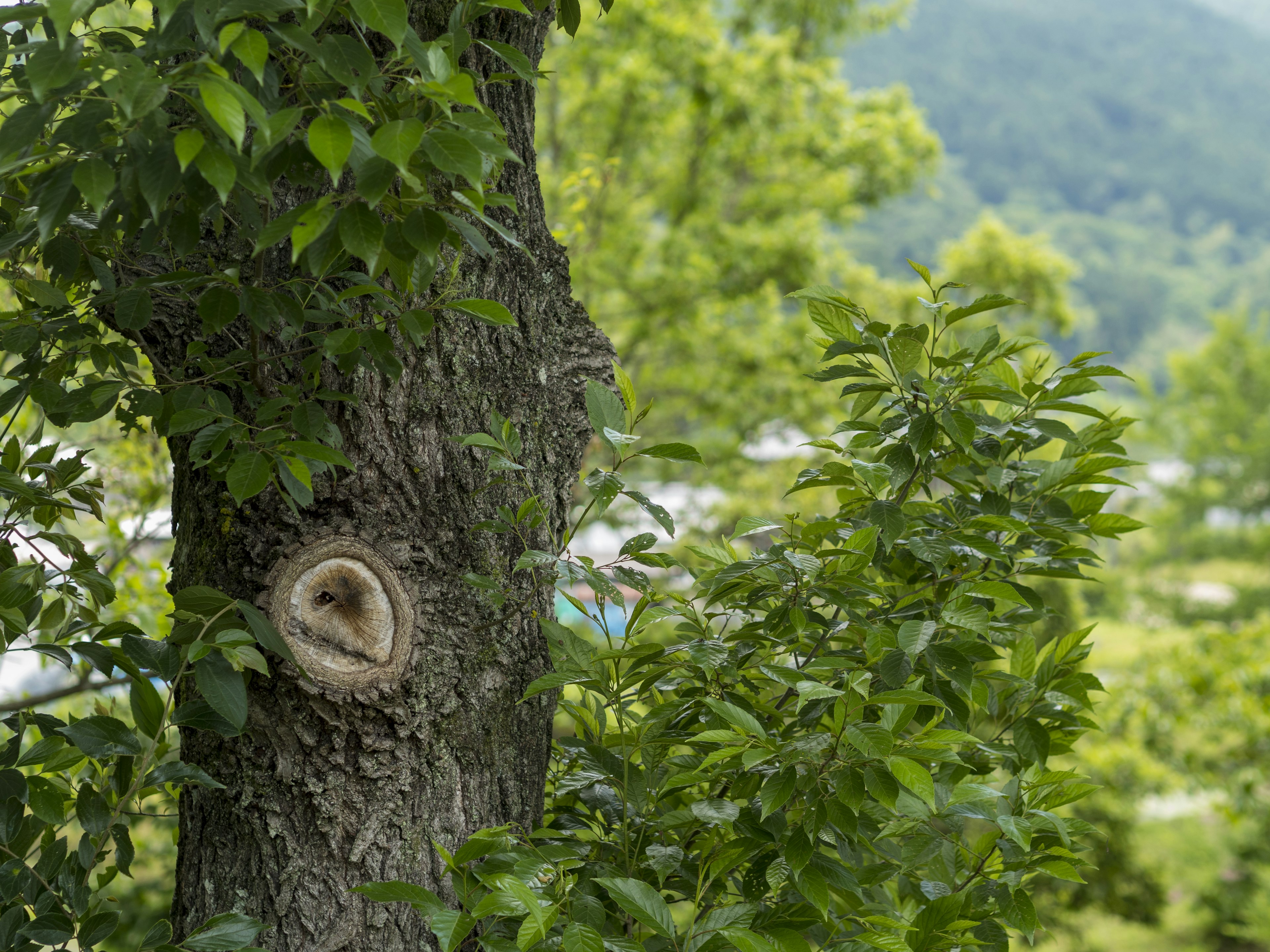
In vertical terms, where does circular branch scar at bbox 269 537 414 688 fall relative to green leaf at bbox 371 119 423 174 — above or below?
below

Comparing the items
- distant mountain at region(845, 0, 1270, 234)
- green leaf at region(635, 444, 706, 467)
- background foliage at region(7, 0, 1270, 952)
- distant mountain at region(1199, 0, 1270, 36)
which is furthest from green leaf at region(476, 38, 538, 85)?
distant mountain at region(1199, 0, 1270, 36)

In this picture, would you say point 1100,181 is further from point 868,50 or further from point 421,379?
point 421,379

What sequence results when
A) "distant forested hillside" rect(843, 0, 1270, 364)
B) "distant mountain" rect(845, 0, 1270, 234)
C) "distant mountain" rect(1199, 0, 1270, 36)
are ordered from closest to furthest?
"distant forested hillside" rect(843, 0, 1270, 364)
"distant mountain" rect(845, 0, 1270, 234)
"distant mountain" rect(1199, 0, 1270, 36)

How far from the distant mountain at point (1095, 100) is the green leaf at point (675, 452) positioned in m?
36.1

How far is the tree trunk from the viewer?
1.03m

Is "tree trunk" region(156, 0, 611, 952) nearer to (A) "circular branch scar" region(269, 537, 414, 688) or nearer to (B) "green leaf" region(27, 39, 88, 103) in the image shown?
(A) "circular branch scar" region(269, 537, 414, 688)

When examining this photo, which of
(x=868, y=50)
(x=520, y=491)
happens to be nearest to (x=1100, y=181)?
(x=868, y=50)

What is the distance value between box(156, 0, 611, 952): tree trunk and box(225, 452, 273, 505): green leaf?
0.60 feet

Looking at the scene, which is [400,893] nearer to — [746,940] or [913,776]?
[746,940]

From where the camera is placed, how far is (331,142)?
62 centimetres

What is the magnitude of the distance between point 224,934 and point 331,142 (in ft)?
2.41

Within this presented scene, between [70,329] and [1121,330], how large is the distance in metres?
40.8

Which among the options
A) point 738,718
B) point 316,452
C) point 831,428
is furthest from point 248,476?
point 831,428

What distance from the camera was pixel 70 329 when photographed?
0.95 metres
